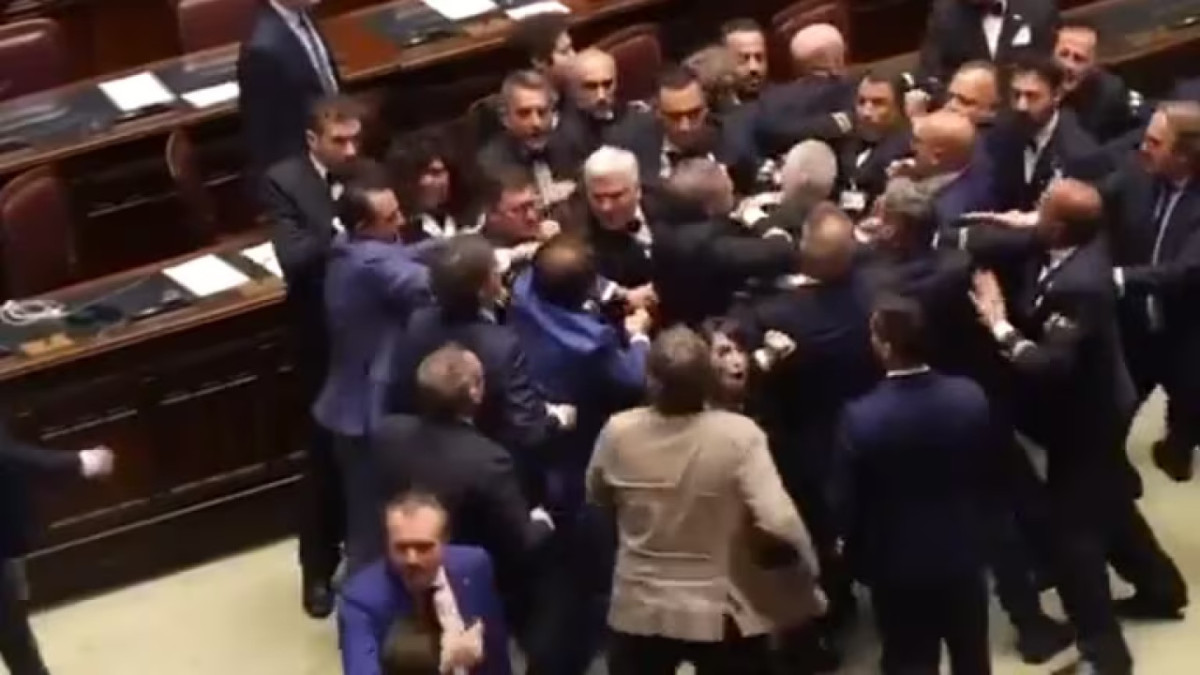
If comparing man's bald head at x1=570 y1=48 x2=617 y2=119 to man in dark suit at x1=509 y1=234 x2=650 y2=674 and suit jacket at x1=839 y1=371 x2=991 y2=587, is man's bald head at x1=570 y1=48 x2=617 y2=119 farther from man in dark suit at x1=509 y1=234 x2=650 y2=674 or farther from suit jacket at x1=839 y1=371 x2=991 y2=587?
suit jacket at x1=839 y1=371 x2=991 y2=587

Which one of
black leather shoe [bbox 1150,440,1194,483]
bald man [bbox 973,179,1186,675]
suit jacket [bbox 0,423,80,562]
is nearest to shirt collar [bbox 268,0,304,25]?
suit jacket [bbox 0,423,80,562]

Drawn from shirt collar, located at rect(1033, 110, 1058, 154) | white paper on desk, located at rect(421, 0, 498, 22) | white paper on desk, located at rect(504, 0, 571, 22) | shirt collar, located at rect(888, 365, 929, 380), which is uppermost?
shirt collar, located at rect(888, 365, 929, 380)

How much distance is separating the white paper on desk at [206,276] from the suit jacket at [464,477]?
5.94ft

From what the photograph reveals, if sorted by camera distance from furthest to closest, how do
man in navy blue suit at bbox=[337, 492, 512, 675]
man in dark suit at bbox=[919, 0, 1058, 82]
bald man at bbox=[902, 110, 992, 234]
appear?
1. man in dark suit at bbox=[919, 0, 1058, 82]
2. bald man at bbox=[902, 110, 992, 234]
3. man in navy blue suit at bbox=[337, 492, 512, 675]

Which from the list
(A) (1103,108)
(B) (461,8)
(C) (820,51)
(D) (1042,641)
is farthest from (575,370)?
(B) (461,8)

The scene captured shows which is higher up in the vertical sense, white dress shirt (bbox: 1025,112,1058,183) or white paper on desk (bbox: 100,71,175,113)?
white dress shirt (bbox: 1025,112,1058,183)

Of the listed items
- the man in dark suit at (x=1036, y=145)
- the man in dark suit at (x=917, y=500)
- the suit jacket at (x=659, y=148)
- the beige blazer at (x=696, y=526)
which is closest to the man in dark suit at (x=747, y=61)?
the suit jacket at (x=659, y=148)

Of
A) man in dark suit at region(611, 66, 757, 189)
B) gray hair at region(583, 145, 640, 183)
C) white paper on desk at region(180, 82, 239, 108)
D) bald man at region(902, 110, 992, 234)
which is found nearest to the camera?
gray hair at region(583, 145, 640, 183)

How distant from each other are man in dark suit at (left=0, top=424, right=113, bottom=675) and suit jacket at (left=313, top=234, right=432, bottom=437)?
0.61 m

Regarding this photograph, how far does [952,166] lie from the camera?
652 centimetres

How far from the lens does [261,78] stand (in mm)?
7355

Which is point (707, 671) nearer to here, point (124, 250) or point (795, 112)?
point (795, 112)

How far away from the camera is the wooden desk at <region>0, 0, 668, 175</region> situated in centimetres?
800

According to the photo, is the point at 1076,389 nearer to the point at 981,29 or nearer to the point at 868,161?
the point at 868,161
